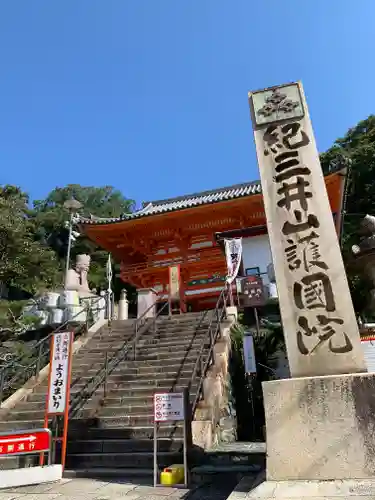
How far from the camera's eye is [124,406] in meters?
7.36

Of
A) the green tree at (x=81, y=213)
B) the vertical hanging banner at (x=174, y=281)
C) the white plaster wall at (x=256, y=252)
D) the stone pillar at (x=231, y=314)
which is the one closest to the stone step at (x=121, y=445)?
the stone pillar at (x=231, y=314)

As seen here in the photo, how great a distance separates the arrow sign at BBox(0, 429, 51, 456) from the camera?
5.34 m

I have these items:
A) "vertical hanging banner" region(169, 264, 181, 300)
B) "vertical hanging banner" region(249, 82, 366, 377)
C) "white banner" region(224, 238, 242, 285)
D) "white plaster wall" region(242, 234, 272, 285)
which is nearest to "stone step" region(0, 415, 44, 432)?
"vertical hanging banner" region(249, 82, 366, 377)

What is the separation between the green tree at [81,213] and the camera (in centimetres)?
3603

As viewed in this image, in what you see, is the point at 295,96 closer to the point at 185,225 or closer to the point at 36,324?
the point at 185,225

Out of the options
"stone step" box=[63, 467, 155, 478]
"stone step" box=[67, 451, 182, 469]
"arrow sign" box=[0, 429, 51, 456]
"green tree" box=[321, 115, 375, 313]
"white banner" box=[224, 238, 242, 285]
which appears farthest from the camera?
"green tree" box=[321, 115, 375, 313]

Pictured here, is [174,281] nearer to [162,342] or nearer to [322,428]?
[162,342]

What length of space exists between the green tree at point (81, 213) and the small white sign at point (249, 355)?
A: 22.8 m

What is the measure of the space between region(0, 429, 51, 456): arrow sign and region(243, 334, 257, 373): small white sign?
4870 millimetres

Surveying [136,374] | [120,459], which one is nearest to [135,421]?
[120,459]

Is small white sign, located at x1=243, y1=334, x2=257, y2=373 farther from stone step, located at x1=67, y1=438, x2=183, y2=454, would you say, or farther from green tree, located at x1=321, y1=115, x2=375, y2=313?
green tree, located at x1=321, y1=115, x2=375, y2=313

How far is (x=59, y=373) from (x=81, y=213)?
3270cm

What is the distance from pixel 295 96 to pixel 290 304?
101 inches

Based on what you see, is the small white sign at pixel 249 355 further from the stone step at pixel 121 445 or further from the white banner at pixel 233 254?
the white banner at pixel 233 254
